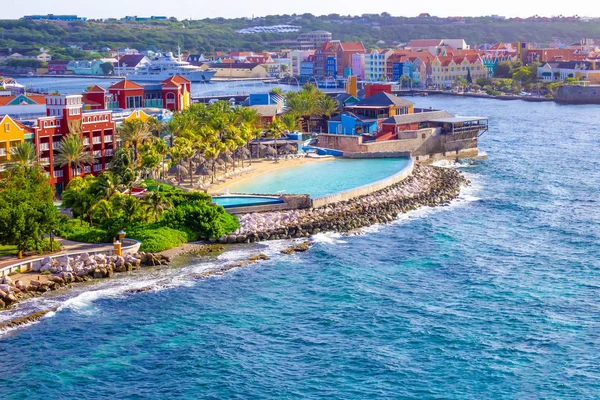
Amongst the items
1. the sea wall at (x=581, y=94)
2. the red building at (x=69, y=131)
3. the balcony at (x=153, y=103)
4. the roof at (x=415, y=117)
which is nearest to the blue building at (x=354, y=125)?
the roof at (x=415, y=117)

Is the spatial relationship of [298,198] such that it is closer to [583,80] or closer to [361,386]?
[361,386]

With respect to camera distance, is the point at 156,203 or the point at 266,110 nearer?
the point at 156,203

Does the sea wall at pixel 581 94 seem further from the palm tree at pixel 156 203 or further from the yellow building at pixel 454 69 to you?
the palm tree at pixel 156 203

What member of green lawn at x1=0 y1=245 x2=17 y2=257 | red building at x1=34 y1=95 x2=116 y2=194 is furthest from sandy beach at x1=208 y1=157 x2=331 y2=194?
green lawn at x1=0 y1=245 x2=17 y2=257

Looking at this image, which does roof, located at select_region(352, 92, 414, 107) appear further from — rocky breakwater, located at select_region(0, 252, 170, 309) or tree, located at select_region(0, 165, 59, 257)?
rocky breakwater, located at select_region(0, 252, 170, 309)

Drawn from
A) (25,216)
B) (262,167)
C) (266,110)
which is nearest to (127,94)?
(266,110)

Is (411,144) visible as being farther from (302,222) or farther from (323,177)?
(302,222)
